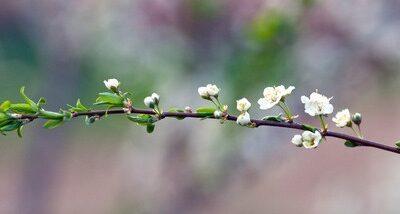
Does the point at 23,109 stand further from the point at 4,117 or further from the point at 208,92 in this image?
the point at 208,92

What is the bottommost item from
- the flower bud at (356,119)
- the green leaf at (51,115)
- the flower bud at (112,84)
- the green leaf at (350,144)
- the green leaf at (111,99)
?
the green leaf at (350,144)

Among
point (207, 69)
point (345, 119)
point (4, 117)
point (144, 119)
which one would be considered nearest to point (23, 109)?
point (4, 117)

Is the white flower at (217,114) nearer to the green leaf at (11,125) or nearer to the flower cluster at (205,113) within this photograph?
the flower cluster at (205,113)

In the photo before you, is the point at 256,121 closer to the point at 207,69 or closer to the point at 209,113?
the point at 209,113

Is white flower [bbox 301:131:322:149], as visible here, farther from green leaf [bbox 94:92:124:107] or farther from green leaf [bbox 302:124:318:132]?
green leaf [bbox 94:92:124:107]

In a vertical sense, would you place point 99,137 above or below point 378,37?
above

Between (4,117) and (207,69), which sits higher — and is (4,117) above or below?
below

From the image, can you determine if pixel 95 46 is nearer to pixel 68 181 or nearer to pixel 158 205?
pixel 158 205

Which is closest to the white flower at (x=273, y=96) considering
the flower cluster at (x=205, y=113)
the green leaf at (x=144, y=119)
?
the flower cluster at (x=205, y=113)

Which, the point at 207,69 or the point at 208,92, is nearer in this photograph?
the point at 208,92

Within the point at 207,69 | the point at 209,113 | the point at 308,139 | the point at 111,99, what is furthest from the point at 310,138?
the point at 207,69

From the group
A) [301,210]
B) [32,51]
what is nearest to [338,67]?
[301,210]
